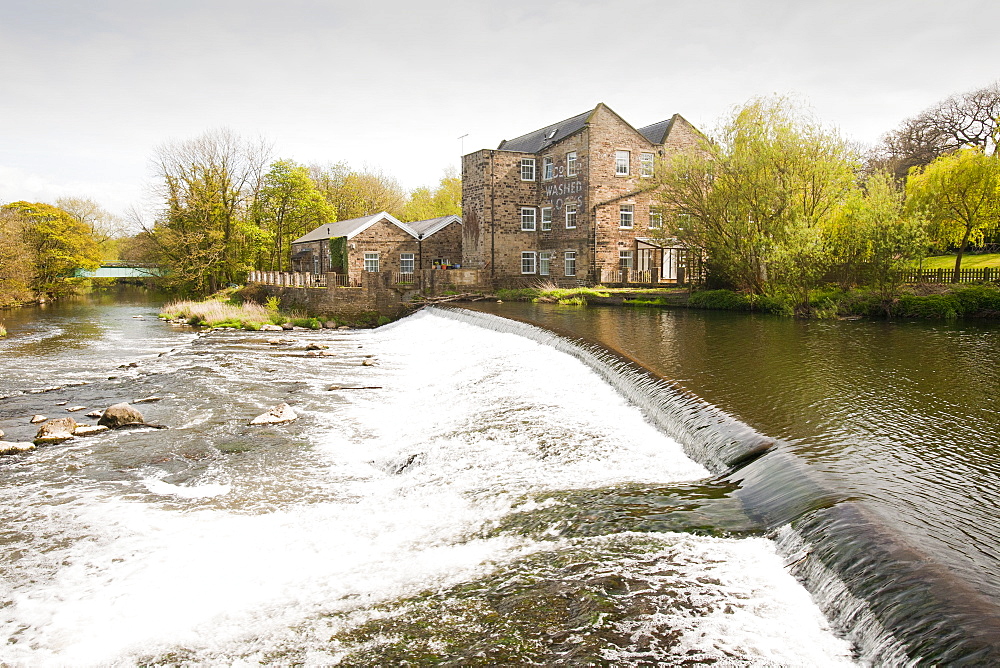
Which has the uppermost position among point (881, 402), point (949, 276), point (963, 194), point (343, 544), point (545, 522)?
point (963, 194)

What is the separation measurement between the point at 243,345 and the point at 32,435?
11657 mm

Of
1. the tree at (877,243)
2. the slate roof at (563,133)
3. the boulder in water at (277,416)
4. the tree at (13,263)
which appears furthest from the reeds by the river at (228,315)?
the tree at (877,243)

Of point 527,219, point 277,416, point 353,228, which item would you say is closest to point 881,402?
point 277,416

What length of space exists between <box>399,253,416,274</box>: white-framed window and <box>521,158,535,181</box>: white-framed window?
8051 mm

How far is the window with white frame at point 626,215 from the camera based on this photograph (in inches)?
1289

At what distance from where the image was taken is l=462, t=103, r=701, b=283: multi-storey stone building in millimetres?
32344

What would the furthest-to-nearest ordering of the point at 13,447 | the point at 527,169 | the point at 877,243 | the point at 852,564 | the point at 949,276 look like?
the point at 527,169 < the point at 949,276 < the point at 877,243 < the point at 13,447 < the point at 852,564

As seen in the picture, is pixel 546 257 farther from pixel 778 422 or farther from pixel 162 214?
pixel 778 422

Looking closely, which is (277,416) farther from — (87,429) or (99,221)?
(99,221)

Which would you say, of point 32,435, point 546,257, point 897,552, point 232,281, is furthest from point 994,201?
point 232,281

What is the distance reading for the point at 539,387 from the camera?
10.7m

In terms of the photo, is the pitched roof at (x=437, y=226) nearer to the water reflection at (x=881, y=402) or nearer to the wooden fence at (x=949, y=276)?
the water reflection at (x=881, y=402)

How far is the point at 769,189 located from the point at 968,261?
58.9ft

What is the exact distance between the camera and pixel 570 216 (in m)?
33.5
